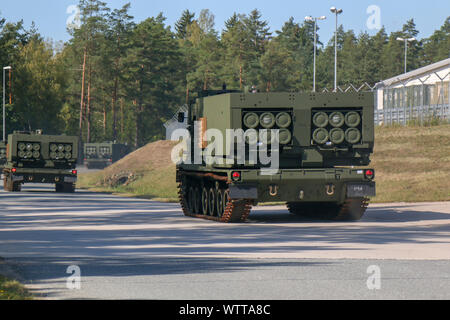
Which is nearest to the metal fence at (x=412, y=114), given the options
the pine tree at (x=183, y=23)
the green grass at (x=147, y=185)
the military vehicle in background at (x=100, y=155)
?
the green grass at (x=147, y=185)

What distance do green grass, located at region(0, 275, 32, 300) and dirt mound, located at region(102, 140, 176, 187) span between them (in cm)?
4157

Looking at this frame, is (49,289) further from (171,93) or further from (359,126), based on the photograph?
(171,93)

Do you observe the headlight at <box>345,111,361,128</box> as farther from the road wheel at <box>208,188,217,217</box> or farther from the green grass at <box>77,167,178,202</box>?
the green grass at <box>77,167,178,202</box>

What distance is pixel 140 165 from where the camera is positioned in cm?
5819

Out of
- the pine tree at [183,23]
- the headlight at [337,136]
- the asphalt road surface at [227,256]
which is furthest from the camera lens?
the pine tree at [183,23]

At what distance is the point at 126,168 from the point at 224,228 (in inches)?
1475

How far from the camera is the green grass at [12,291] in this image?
9.90 m

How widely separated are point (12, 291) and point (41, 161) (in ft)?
105

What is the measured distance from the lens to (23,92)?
346ft

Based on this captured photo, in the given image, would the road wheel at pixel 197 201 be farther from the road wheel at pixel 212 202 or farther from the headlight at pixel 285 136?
the headlight at pixel 285 136

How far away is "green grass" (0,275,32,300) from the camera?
9898mm

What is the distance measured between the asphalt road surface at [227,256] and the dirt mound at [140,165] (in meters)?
28.0

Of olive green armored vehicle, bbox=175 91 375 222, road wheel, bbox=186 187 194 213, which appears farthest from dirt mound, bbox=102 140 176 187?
olive green armored vehicle, bbox=175 91 375 222

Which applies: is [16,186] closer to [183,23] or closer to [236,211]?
[236,211]
